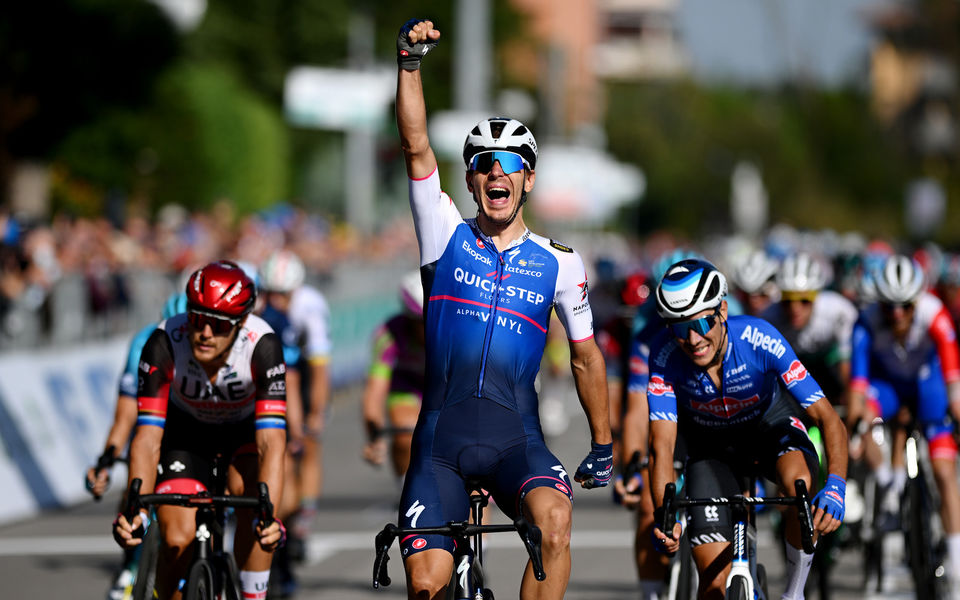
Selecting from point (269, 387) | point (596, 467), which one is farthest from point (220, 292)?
point (596, 467)

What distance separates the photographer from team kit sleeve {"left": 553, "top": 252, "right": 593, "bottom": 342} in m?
6.52

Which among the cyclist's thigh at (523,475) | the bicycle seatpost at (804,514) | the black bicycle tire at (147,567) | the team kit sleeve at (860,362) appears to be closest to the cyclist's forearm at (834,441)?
the bicycle seatpost at (804,514)

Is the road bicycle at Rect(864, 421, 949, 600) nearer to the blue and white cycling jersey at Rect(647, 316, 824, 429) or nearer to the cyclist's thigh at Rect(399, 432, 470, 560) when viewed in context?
the blue and white cycling jersey at Rect(647, 316, 824, 429)

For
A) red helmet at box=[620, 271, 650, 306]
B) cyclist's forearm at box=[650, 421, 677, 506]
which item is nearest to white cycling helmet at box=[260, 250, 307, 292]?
red helmet at box=[620, 271, 650, 306]

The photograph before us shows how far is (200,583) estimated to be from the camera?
7.09m

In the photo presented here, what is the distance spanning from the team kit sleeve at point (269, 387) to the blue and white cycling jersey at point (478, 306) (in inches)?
47.3

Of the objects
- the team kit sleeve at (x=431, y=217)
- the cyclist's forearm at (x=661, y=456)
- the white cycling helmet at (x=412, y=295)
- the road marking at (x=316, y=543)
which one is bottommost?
the road marking at (x=316, y=543)

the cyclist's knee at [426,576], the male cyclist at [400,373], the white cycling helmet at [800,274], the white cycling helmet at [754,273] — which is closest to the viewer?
the cyclist's knee at [426,576]

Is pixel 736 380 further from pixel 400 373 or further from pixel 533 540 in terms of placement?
pixel 400 373

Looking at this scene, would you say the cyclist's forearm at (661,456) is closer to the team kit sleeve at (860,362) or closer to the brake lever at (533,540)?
the brake lever at (533,540)

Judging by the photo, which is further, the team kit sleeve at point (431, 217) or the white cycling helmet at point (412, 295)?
the white cycling helmet at point (412, 295)

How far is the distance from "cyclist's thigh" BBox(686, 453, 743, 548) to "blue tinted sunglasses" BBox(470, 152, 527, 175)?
1901 millimetres

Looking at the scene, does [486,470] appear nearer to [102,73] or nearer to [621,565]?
[621,565]

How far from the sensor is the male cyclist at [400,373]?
11.2 m
